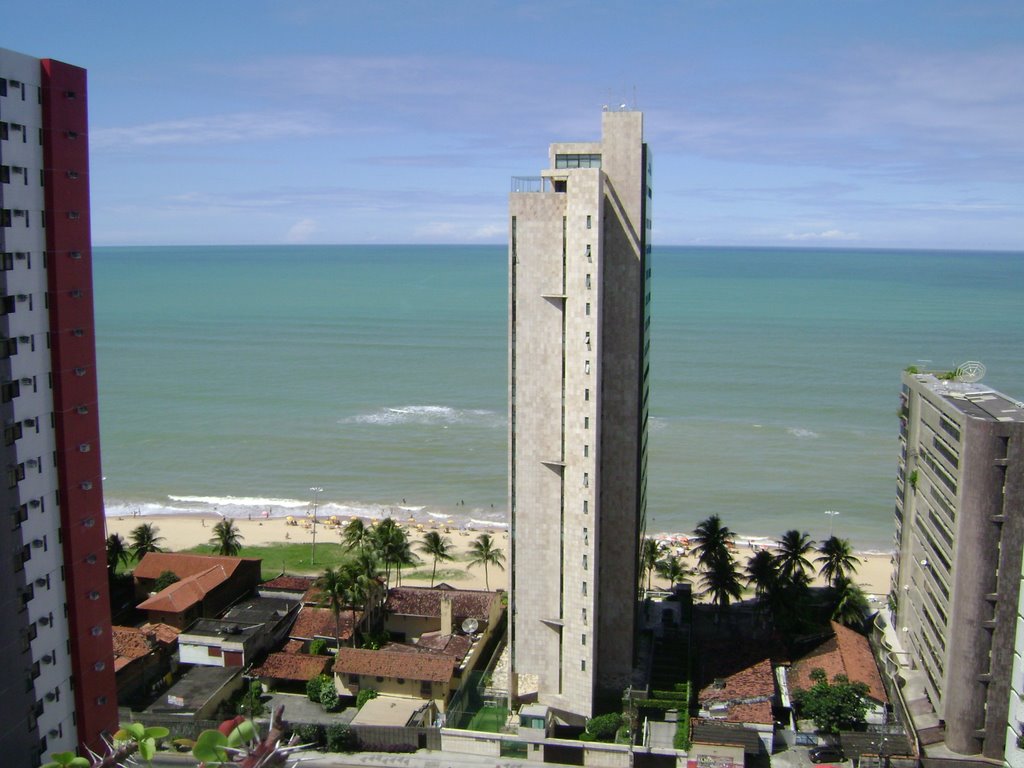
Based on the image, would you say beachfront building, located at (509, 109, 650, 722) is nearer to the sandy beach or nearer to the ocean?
the sandy beach

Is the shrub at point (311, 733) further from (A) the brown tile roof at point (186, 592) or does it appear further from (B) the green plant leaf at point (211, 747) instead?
(B) the green plant leaf at point (211, 747)

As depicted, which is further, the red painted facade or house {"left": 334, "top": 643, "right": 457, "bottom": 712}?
house {"left": 334, "top": 643, "right": 457, "bottom": 712}

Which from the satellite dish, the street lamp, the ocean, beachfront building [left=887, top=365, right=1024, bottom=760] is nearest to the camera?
beachfront building [left=887, top=365, right=1024, bottom=760]

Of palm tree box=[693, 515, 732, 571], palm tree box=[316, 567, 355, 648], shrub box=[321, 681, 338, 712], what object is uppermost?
palm tree box=[693, 515, 732, 571]

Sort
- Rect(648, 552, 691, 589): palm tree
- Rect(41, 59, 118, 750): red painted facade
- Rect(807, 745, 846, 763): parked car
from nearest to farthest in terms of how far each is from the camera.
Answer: Rect(41, 59, 118, 750): red painted facade < Rect(807, 745, 846, 763): parked car < Rect(648, 552, 691, 589): palm tree

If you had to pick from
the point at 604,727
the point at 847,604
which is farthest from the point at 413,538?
the point at 604,727

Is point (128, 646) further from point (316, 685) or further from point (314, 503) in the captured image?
point (314, 503)

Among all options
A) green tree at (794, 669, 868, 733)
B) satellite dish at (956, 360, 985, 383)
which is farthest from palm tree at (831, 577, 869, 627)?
satellite dish at (956, 360, 985, 383)

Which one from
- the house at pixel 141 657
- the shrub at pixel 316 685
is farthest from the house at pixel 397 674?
the house at pixel 141 657
